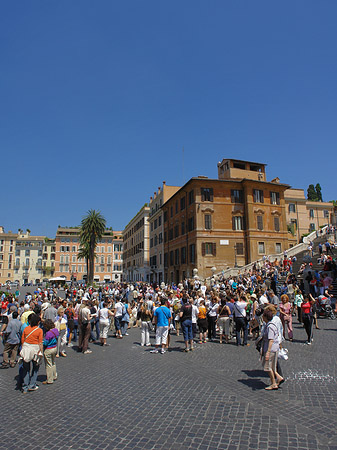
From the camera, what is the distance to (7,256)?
3905 inches

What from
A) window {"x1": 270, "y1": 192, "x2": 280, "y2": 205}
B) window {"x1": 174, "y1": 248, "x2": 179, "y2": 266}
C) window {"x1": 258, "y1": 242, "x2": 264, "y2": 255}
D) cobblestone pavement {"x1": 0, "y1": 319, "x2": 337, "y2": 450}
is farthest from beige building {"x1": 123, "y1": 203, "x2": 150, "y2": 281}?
cobblestone pavement {"x1": 0, "y1": 319, "x2": 337, "y2": 450}

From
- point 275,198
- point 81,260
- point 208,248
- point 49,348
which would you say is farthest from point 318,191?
point 49,348

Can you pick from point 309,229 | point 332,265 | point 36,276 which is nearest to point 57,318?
point 332,265

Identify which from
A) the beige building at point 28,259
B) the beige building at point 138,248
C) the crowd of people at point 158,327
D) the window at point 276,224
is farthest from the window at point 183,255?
the beige building at point 28,259

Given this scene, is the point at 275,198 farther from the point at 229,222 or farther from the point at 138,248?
the point at 138,248

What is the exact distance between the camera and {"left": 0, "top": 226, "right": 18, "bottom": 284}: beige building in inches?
3893

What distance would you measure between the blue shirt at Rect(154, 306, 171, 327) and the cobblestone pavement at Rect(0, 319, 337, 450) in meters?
1.30

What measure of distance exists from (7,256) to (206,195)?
273 ft

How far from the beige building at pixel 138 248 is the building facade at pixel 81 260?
12.6 m

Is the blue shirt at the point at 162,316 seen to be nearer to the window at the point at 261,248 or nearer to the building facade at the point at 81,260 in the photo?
the window at the point at 261,248

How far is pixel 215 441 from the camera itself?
4.65 meters

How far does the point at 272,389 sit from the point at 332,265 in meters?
15.0

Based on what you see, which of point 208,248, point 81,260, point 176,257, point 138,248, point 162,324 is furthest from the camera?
point 81,260

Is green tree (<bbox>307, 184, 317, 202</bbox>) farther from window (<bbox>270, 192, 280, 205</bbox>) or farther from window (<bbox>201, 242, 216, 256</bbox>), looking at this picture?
window (<bbox>201, 242, 216, 256</bbox>)
